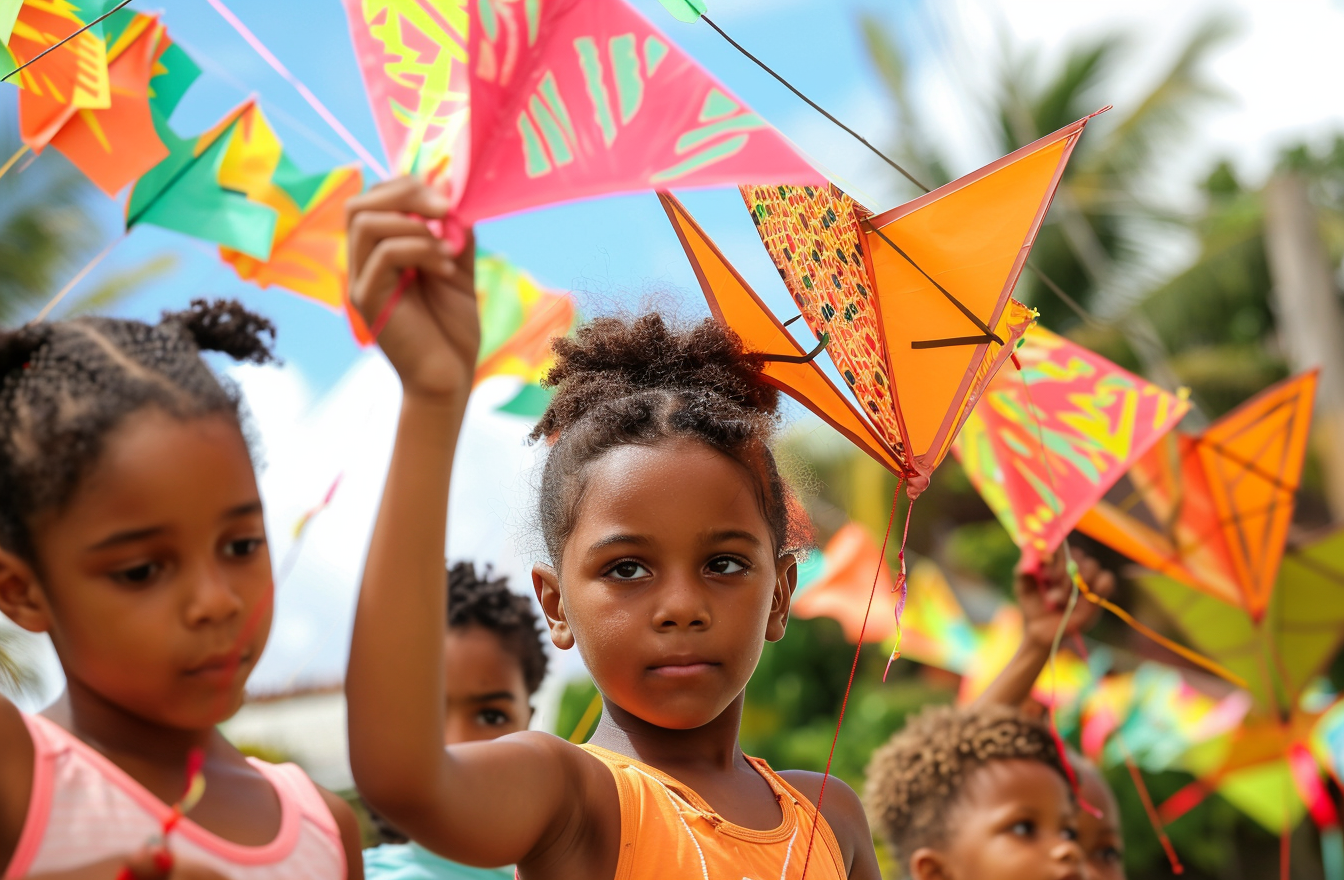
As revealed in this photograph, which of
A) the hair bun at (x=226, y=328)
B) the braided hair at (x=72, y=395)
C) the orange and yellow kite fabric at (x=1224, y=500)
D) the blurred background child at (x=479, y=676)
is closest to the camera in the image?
the braided hair at (x=72, y=395)

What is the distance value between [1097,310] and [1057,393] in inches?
526

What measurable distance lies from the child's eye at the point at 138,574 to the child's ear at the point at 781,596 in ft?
3.21

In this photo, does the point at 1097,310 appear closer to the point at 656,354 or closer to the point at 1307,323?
the point at 1307,323

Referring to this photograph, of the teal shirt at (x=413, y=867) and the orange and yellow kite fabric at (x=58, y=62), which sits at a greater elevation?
the orange and yellow kite fabric at (x=58, y=62)

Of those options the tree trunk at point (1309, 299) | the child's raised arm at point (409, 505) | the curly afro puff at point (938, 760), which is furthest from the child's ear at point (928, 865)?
the tree trunk at point (1309, 299)

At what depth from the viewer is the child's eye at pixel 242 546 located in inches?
47.8

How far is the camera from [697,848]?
5.27ft

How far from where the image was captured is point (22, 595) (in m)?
1.21

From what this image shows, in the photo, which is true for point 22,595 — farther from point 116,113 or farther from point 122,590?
point 116,113

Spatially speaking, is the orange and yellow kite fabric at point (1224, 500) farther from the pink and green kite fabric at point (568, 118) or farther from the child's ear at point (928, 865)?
the pink and green kite fabric at point (568, 118)

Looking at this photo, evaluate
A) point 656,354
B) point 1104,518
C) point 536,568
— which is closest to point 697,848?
point 536,568

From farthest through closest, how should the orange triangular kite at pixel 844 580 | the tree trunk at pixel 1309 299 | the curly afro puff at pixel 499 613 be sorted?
the tree trunk at pixel 1309 299
the orange triangular kite at pixel 844 580
the curly afro puff at pixel 499 613

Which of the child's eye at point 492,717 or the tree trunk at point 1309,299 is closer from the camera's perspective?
the child's eye at point 492,717

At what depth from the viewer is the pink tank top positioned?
3.67 feet
